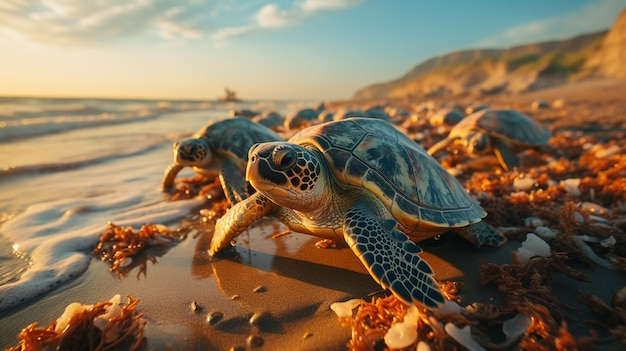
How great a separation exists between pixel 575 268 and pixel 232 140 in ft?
15.5

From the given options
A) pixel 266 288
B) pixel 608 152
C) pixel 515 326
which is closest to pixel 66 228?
pixel 266 288

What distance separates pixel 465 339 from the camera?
1556mm

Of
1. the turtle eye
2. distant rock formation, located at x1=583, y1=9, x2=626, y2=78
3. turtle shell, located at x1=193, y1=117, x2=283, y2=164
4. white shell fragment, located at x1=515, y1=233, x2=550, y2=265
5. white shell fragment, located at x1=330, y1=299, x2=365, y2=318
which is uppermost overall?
distant rock formation, located at x1=583, y1=9, x2=626, y2=78

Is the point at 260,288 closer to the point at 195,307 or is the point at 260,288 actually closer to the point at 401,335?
the point at 195,307

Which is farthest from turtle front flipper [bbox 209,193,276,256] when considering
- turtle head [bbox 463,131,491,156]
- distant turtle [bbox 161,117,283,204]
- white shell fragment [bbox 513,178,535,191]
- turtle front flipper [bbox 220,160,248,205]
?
turtle head [bbox 463,131,491,156]

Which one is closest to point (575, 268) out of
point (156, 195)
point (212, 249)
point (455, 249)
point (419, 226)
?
point (455, 249)

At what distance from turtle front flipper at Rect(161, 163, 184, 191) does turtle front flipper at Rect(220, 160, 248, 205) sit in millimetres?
917

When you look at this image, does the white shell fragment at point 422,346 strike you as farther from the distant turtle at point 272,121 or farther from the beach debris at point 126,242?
the distant turtle at point 272,121

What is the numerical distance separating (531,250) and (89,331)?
327cm

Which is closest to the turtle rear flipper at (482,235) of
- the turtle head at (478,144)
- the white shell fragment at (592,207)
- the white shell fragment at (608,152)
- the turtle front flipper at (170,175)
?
the white shell fragment at (592,207)

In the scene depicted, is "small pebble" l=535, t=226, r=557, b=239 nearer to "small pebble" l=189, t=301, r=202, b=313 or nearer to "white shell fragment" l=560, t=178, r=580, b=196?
"white shell fragment" l=560, t=178, r=580, b=196

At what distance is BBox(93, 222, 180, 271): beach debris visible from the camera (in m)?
2.98

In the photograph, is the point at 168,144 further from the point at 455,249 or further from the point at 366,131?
the point at 455,249

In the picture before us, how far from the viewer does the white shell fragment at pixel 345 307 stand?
1977mm
